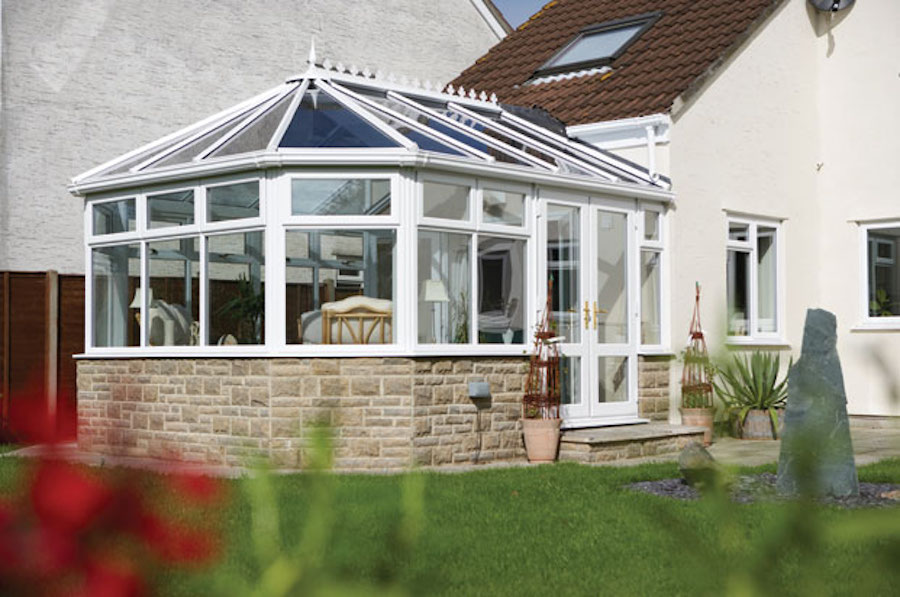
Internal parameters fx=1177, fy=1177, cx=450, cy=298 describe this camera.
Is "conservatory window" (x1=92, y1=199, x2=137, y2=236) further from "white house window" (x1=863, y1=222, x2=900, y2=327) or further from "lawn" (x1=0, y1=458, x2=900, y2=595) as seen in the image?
"white house window" (x1=863, y1=222, x2=900, y2=327)

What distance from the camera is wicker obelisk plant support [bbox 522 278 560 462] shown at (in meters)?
10.8

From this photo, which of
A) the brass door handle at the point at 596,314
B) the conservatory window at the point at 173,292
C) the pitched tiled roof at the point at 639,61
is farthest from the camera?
the pitched tiled roof at the point at 639,61

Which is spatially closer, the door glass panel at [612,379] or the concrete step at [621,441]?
the concrete step at [621,441]

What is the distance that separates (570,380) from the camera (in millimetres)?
11883

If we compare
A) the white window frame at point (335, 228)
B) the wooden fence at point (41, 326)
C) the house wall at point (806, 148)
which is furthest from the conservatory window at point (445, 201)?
the wooden fence at point (41, 326)

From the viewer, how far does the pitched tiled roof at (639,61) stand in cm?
1370

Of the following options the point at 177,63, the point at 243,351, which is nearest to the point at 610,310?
the point at 243,351

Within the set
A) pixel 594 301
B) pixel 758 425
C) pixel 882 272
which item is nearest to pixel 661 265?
pixel 594 301

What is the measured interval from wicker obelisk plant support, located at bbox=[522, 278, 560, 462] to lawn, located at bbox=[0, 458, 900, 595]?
790 millimetres

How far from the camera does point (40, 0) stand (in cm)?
1515

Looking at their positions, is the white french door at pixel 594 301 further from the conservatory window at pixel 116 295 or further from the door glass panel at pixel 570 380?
the conservatory window at pixel 116 295

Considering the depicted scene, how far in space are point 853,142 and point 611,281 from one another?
4757 millimetres

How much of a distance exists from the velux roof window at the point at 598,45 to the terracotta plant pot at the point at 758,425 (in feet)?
16.6

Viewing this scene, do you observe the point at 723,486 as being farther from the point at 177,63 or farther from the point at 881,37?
the point at 177,63
